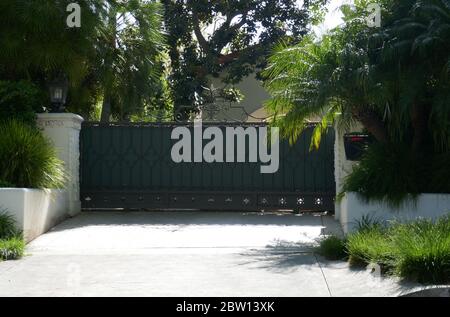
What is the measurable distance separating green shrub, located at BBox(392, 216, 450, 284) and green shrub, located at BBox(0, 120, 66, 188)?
226 inches

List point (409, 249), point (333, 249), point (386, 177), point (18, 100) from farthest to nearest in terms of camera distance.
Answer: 1. point (18, 100)
2. point (386, 177)
3. point (333, 249)
4. point (409, 249)

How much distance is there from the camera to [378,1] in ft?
34.7

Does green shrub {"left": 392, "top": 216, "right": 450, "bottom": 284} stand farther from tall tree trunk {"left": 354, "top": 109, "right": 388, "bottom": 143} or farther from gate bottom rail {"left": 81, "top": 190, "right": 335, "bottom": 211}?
gate bottom rail {"left": 81, "top": 190, "right": 335, "bottom": 211}

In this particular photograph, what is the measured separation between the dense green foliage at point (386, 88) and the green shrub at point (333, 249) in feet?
4.71

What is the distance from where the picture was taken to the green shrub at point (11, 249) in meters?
8.88

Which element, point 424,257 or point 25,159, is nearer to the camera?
point 424,257

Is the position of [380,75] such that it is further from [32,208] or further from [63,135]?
[63,135]

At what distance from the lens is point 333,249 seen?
8.83 meters

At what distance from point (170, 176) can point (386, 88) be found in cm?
523

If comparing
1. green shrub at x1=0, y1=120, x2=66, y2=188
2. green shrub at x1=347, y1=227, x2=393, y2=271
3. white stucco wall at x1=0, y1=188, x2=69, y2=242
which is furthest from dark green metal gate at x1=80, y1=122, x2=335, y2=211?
green shrub at x1=347, y1=227, x2=393, y2=271

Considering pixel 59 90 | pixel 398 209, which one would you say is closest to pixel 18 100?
pixel 59 90
